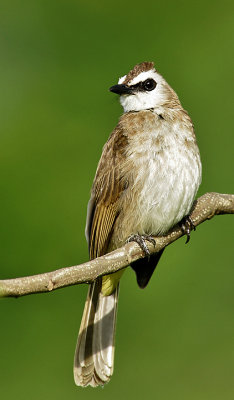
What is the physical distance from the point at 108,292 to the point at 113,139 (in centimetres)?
92

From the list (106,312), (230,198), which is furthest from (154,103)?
(106,312)

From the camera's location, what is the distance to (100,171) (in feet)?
11.5

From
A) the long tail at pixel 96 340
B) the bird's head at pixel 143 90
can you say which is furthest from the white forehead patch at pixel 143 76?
the long tail at pixel 96 340

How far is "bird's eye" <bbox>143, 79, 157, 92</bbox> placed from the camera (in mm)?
3656

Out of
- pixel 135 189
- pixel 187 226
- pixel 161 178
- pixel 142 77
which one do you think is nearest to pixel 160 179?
pixel 161 178

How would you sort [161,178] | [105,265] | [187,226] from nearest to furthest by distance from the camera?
[105,265], [161,178], [187,226]

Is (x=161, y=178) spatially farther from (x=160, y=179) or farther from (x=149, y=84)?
(x=149, y=84)

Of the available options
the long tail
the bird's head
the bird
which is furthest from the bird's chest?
the long tail

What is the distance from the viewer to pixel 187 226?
3398 mm

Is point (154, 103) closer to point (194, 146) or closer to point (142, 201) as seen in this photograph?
Result: point (194, 146)

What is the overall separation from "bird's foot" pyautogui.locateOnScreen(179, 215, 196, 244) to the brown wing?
374mm

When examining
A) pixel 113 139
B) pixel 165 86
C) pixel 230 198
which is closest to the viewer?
pixel 230 198

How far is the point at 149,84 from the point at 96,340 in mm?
1568

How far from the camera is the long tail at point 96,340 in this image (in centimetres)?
343
